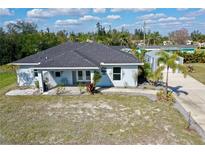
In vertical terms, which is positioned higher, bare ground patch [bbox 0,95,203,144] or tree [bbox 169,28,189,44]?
tree [bbox 169,28,189,44]

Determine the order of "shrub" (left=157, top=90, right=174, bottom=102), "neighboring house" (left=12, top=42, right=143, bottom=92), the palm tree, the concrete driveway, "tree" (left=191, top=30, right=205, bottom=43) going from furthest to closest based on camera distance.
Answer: "tree" (left=191, top=30, right=205, bottom=43), "neighboring house" (left=12, top=42, right=143, bottom=92), "shrub" (left=157, top=90, right=174, bottom=102), the palm tree, the concrete driveway

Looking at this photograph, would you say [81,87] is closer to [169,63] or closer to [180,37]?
[169,63]

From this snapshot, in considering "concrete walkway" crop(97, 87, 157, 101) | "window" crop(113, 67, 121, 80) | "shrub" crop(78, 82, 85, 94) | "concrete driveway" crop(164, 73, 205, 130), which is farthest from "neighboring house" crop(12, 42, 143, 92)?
"concrete driveway" crop(164, 73, 205, 130)

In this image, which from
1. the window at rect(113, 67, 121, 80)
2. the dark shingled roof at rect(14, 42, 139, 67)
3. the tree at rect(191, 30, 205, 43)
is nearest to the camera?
the dark shingled roof at rect(14, 42, 139, 67)

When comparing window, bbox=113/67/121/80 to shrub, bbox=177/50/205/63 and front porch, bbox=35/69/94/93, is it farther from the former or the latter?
shrub, bbox=177/50/205/63

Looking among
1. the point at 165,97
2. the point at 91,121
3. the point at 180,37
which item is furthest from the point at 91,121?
the point at 180,37

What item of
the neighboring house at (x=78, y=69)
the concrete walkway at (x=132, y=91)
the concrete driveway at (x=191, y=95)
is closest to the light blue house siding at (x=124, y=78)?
the neighboring house at (x=78, y=69)

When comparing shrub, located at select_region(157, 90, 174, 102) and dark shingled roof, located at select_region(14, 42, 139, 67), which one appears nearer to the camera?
shrub, located at select_region(157, 90, 174, 102)
